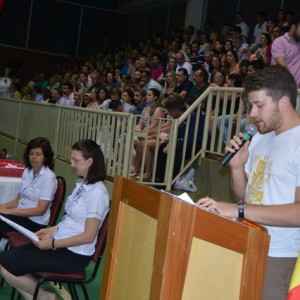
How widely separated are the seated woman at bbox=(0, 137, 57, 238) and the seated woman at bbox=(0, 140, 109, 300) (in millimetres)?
776

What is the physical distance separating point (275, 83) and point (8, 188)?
3.74m

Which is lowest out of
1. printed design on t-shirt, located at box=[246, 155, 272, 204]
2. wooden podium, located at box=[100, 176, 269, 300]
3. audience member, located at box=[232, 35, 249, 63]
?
wooden podium, located at box=[100, 176, 269, 300]

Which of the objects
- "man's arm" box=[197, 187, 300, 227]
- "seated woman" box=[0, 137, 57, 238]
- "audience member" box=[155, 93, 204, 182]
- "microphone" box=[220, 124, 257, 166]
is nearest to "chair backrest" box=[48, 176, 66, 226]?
"seated woman" box=[0, 137, 57, 238]

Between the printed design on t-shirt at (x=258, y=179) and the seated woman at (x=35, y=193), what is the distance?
2614 mm

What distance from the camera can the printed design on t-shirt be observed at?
2.41 m

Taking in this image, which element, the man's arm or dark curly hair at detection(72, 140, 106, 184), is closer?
the man's arm

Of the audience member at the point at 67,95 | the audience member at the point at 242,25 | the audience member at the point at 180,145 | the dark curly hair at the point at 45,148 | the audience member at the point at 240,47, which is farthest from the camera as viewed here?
the audience member at the point at 67,95

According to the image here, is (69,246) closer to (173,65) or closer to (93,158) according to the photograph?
(93,158)

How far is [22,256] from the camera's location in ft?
12.6

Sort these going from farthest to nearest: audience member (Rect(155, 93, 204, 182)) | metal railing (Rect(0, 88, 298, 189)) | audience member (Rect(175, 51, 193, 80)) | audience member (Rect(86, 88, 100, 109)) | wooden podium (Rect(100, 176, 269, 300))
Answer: audience member (Rect(86, 88, 100, 109))
audience member (Rect(175, 51, 193, 80))
audience member (Rect(155, 93, 204, 182))
metal railing (Rect(0, 88, 298, 189))
wooden podium (Rect(100, 176, 269, 300))

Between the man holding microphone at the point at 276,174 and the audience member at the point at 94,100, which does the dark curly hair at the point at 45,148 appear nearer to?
the man holding microphone at the point at 276,174

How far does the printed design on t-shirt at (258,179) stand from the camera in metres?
2.41

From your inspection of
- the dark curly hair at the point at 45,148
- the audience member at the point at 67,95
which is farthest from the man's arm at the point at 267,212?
the audience member at the point at 67,95

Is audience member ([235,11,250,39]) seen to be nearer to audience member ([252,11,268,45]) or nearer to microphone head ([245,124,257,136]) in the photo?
audience member ([252,11,268,45])
